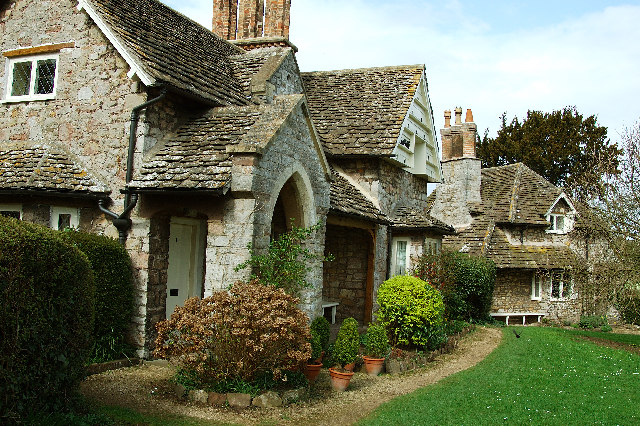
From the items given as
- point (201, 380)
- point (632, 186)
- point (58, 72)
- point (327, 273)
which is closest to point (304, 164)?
point (201, 380)

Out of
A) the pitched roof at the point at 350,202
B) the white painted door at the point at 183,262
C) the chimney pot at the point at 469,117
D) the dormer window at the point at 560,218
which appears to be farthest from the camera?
the chimney pot at the point at 469,117

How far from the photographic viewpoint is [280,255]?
33.9 feet

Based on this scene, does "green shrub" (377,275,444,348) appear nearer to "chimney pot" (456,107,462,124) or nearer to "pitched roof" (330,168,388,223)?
"pitched roof" (330,168,388,223)

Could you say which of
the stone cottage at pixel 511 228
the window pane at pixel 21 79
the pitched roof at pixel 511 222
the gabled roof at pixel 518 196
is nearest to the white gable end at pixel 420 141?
the pitched roof at pixel 511 222

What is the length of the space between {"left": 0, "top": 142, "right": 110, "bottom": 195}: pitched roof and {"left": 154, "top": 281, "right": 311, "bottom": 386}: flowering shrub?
3926 millimetres

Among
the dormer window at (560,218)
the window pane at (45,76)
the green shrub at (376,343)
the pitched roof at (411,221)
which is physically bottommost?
the green shrub at (376,343)

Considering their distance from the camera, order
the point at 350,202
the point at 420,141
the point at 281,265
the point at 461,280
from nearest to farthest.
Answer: the point at 281,265, the point at 350,202, the point at 420,141, the point at 461,280

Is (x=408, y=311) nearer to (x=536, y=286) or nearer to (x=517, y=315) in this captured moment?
(x=517, y=315)

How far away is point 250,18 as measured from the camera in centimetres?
1956

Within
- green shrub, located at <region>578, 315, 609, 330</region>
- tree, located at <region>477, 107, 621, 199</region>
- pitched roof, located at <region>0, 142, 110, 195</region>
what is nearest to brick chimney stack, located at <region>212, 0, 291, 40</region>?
pitched roof, located at <region>0, 142, 110, 195</region>

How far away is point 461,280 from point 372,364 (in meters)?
12.3

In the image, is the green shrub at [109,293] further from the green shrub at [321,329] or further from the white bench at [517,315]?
the white bench at [517,315]

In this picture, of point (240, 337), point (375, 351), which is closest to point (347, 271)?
point (375, 351)

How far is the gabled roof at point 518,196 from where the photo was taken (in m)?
27.4
